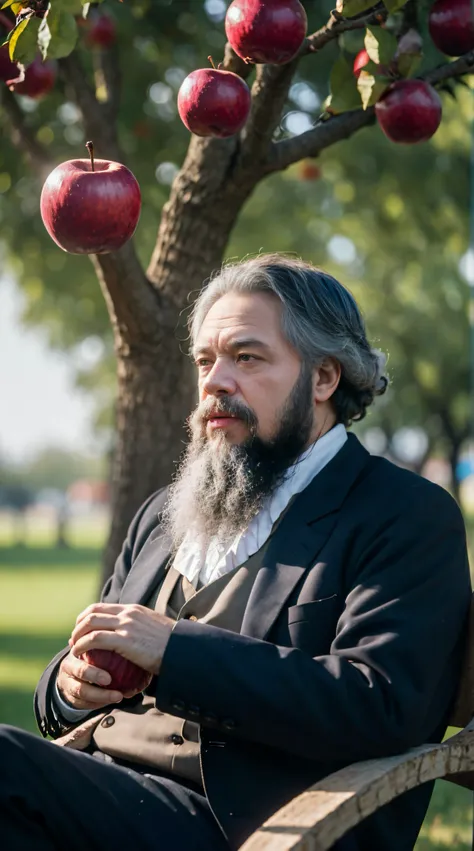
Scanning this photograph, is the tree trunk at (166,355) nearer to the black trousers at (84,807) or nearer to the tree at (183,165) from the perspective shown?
the tree at (183,165)

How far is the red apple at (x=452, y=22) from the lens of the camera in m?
3.48

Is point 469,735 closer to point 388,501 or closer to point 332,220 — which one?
point 388,501

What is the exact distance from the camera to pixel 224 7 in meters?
5.59

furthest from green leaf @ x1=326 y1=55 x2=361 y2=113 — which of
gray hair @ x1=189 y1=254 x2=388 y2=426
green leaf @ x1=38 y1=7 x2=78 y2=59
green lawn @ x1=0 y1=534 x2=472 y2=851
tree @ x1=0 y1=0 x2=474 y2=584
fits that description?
green lawn @ x1=0 y1=534 x2=472 y2=851

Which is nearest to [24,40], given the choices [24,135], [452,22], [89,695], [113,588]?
[452,22]

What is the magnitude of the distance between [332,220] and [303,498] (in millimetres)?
9753

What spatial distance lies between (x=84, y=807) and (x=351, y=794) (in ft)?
2.32

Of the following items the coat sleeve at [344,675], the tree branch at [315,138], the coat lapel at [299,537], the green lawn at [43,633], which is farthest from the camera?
the green lawn at [43,633]

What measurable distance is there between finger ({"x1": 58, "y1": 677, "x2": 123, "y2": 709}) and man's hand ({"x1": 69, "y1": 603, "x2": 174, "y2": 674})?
0.12m

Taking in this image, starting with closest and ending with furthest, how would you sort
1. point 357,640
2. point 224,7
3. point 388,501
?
1. point 357,640
2. point 388,501
3. point 224,7

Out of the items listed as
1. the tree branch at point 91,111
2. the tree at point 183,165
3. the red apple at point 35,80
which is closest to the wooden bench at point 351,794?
the tree at point 183,165

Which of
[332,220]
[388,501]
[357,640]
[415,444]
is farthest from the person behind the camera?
[415,444]

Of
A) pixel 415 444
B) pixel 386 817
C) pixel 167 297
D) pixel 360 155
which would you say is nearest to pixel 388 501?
pixel 386 817

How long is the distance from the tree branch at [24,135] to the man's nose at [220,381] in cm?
252
